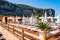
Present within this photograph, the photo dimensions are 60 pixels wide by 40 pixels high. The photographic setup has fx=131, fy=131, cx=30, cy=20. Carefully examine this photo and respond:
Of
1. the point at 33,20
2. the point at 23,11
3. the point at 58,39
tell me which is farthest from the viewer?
the point at 23,11

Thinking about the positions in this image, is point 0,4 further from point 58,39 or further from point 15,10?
point 58,39

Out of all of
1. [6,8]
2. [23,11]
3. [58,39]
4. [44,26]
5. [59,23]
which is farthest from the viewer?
[23,11]

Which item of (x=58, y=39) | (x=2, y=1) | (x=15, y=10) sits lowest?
(x=58, y=39)

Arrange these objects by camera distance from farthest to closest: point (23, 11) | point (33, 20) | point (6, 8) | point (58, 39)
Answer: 1. point (23, 11)
2. point (6, 8)
3. point (33, 20)
4. point (58, 39)

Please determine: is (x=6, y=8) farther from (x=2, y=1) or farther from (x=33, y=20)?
(x=33, y=20)

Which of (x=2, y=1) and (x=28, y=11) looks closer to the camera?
(x=2, y=1)

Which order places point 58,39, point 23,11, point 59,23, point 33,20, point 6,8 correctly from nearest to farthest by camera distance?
point 58,39 → point 59,23 → point 33,20 → point 6,8 → point 23,11

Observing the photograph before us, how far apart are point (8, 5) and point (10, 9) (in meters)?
3.92

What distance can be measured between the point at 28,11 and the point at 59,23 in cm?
11663

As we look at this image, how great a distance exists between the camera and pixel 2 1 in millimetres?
115250

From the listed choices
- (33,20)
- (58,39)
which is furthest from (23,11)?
(58,39)

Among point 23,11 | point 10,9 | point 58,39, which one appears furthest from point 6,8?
point 58,39

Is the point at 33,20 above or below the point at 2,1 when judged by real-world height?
below

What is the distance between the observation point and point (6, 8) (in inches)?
4365
